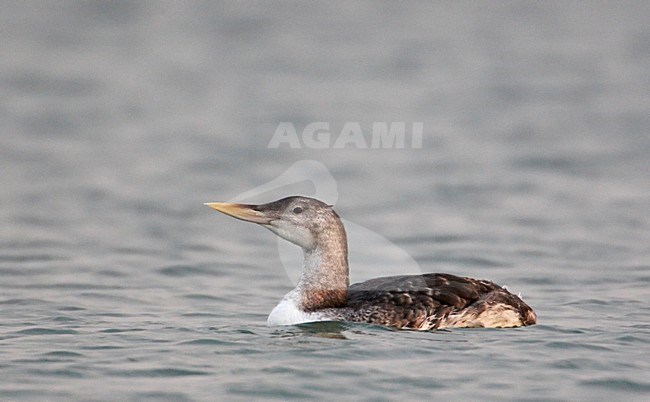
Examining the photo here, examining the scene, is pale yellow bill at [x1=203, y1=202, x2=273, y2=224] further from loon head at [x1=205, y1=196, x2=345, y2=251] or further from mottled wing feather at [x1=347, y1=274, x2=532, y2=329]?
mottled wing feather at [x1=347, y1=274, x2=532, y2=329]

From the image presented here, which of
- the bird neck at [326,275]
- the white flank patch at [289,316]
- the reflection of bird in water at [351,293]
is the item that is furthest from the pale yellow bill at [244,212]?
the white flank patch at [289,316]

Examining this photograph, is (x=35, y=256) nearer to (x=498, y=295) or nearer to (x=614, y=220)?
(x=498, y=295)

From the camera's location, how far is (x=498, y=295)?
10.2 meters

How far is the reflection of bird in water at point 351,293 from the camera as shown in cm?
1001

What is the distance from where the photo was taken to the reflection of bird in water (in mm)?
10008

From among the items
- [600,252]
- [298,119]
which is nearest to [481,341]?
[600,252]

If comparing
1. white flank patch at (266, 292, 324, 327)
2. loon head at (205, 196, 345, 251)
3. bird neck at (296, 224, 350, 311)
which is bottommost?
white flank patch at (266, 292, 324, 327)

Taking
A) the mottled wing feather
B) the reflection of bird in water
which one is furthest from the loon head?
the mottled wing feather

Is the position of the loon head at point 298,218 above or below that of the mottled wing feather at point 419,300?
above

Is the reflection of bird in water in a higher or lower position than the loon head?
lower

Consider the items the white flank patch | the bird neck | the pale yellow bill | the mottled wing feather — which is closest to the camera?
the mottled wing feather

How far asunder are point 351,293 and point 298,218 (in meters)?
0.73

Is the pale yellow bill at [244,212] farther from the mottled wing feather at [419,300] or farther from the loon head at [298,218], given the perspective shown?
the mottled wing feather at [419,300]

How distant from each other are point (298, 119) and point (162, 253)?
563cm
